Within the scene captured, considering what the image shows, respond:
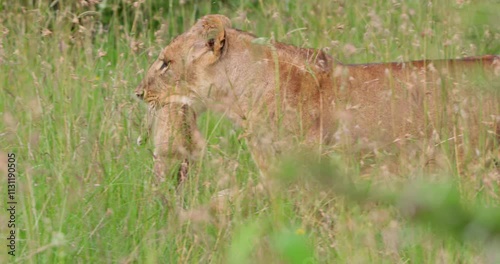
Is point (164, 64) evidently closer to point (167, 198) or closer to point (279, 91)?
point (279, 91)

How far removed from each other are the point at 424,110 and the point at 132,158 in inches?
44.0

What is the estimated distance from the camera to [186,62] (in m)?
3.89

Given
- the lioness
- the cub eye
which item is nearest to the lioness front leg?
the lioness

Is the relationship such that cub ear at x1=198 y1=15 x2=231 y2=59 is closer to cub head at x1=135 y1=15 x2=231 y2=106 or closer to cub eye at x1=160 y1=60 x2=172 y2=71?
cub head at x1=135 y1=15 x2=231 y2=106

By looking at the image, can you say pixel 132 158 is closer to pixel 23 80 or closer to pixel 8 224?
pixel 8 224

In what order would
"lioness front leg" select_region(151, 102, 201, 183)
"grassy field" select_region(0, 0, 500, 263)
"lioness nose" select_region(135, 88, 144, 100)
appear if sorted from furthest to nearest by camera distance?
"lioness nose" select_region(135, 88, 144, 100) < "lioness front leg" select_region(151, 102, 201, 183) < "grassy field" select_region(0, 0, 500, 263)

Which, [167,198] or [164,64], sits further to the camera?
[164,64]

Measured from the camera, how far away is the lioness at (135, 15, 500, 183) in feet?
11.8

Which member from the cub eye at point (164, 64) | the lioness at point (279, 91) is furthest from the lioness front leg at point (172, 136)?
the cub eye at point (164, 64)

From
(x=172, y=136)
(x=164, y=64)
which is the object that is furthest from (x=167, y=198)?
(x=164, y=64)

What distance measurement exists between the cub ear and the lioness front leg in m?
0.27

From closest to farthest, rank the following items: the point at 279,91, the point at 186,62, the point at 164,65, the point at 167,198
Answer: the point at 167,198, the point at 279,91, the point at 186,62, the point at 164,65

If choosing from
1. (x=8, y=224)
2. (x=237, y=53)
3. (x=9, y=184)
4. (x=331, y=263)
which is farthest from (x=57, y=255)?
(x=237, y=53)

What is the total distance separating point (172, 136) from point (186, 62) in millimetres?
488
